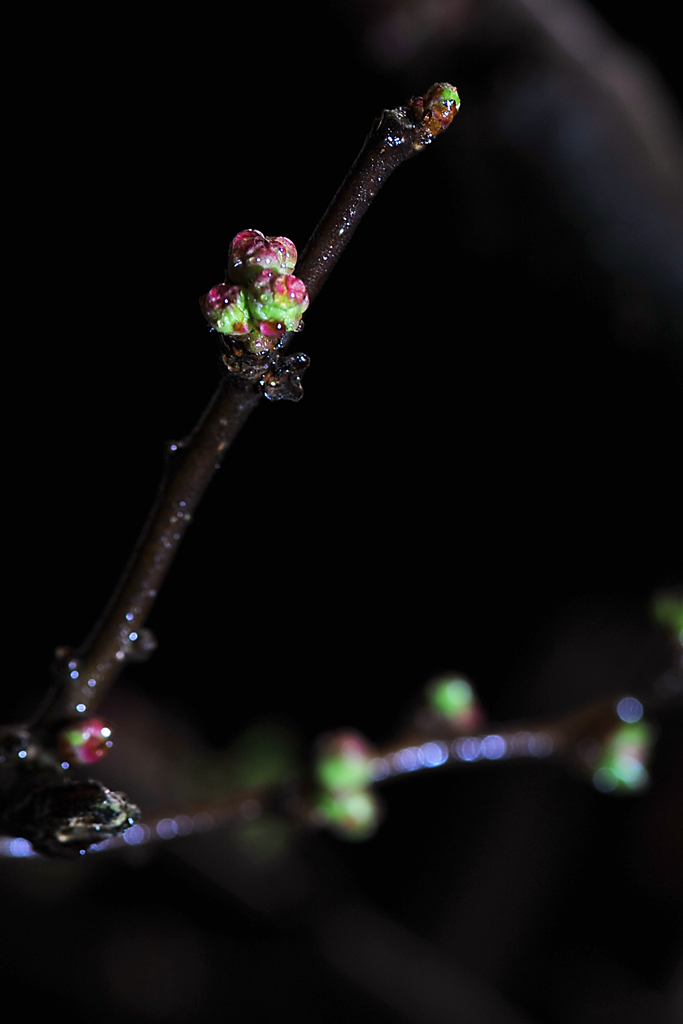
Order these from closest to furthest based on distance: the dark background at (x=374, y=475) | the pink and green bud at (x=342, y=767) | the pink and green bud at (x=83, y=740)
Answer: the pink and green bud at (x=83, y=740)
the pink and green bud at (x=342, y=767)
the dark background at (x=374, y=475)

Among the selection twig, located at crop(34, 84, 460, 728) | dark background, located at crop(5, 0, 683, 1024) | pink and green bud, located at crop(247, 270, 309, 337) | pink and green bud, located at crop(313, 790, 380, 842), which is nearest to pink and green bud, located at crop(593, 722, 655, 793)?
dark background, located at crop(5, 0, 683, 1024)

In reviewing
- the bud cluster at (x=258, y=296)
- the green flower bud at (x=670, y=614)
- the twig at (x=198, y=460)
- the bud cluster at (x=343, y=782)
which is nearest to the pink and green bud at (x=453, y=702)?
the bud cluster at (x=343, y=782)

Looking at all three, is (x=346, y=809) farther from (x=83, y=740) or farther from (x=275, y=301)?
(x=275, y=301)

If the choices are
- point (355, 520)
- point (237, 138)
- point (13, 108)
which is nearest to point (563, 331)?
point (355, 520)

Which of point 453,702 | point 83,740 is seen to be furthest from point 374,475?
point 83,740

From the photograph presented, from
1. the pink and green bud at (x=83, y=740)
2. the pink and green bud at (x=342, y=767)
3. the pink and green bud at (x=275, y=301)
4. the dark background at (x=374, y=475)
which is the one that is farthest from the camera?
the dark background at (x=374, y=475)

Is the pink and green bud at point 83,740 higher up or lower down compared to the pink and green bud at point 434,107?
lower down

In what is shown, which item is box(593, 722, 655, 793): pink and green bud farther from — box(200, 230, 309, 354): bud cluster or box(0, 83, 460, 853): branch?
Answer: box(200, 230, 309, 354): bud cluster

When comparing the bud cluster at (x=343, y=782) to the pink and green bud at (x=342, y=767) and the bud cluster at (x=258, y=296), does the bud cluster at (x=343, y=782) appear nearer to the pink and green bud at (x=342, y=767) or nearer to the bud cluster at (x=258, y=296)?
the pink and green bud at (x=342, y=767)
